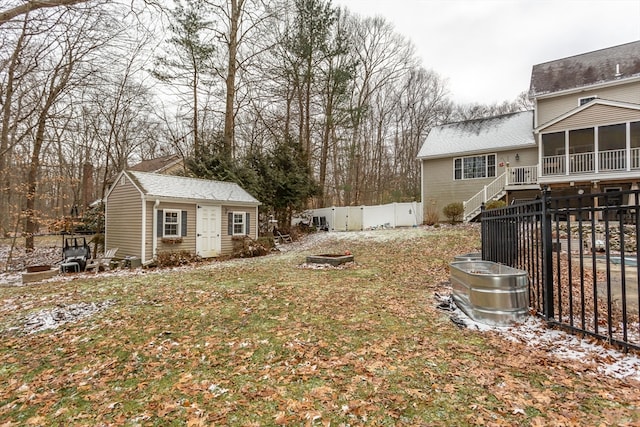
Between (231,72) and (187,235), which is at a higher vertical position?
(231,72)

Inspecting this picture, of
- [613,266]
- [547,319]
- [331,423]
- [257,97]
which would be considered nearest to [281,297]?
[331,423]

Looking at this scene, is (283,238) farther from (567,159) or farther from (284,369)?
(284,369)

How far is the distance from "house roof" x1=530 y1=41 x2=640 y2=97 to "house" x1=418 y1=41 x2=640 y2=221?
39mm

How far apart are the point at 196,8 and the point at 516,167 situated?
62.6 ft

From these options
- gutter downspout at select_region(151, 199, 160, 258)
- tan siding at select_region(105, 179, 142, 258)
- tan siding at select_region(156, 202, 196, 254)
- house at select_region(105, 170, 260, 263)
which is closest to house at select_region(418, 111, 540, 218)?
house at select_region(105, 170, 260, 263)

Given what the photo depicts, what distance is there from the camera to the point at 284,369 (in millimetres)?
3332

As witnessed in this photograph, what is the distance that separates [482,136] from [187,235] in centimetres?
1711

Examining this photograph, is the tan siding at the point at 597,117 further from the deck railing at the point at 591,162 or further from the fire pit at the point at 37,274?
the fire pit at the point at 37,274

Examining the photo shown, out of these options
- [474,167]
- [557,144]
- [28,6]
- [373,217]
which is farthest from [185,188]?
[557,144]

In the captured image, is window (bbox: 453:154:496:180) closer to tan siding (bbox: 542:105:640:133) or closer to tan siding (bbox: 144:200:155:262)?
tan siding (bbox: 542:105:640:133)

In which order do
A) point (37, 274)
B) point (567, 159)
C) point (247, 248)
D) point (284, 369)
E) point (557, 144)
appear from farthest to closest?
point (557, 144) < point (567, 159) < point (247, 248) < point (37, 274) < point (284, 369)

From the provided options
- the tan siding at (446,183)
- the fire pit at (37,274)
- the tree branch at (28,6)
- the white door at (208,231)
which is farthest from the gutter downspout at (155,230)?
the tan siding at (446,183)

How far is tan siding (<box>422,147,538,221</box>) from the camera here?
17.0 meters

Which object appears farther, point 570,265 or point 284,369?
point 284,369
